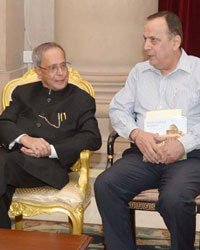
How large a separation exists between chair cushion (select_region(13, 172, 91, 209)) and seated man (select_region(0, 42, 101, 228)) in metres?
0.04

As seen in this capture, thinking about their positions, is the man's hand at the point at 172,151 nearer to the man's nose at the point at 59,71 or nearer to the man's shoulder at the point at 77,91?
the man's shoulder at the point at 77,91

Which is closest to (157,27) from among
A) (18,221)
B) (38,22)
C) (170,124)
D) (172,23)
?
(172,23)

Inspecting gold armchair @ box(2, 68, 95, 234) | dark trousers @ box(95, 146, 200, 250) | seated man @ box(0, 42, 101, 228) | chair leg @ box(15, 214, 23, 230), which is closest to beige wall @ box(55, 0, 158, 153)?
seated man @ box(0, 42, 101, 228)

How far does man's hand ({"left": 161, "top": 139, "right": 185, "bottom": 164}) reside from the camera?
3779mm

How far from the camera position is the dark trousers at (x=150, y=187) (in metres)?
3.53

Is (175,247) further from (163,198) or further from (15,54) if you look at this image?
(15,54)

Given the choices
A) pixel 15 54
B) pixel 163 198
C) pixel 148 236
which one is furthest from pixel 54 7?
pixel 163 198

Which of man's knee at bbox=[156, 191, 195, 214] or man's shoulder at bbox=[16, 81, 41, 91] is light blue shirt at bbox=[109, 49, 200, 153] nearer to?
man's knee at bbox=[156, 191, 195, 214]

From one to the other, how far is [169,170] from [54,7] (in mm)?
2925

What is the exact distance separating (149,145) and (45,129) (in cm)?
72

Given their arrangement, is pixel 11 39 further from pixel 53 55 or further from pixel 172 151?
pixel 172 151

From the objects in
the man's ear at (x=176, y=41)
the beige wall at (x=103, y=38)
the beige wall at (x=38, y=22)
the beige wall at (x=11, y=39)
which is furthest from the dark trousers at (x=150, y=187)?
the beige wall at (x=38, y=22)

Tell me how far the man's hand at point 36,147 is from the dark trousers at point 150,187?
40 centimetres

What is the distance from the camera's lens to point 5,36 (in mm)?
5805
